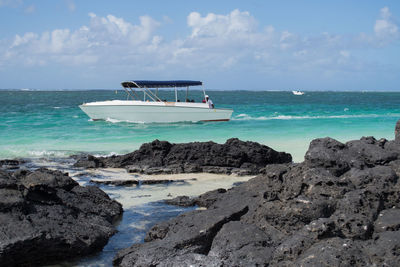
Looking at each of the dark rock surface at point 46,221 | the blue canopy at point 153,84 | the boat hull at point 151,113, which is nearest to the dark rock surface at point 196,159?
the dark rock surface at point 46,221

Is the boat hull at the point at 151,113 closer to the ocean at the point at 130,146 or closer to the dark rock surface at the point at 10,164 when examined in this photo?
the ocean at the point at 130,146

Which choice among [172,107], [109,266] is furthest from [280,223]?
[172,107]

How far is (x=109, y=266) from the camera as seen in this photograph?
5.35 m

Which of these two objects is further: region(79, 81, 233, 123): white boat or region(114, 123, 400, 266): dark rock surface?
region(79, 81, 233, 123): white boat

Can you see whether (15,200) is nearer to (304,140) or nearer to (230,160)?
(230,160)

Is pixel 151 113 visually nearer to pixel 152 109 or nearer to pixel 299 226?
pixel 152 109

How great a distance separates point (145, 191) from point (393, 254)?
565 centimetres

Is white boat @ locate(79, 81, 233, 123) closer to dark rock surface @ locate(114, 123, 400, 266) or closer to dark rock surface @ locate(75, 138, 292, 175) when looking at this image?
dark rock surface @ locate(75, 138, 292, 175)

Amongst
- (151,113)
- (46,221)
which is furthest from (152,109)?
(46,221)

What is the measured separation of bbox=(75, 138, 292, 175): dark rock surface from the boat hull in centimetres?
1172

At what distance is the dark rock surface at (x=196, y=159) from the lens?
1113 centimetres

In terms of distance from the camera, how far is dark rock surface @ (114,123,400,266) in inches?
172

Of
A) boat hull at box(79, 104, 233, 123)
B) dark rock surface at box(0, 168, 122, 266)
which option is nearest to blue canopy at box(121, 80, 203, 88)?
boat hull at box(79, 104, 233, 123)

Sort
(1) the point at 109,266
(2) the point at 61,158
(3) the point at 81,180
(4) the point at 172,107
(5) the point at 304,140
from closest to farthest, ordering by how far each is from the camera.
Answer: (1) the point at 109,266, (3) the point at 81,180, (2) the point at 61,158, (5) the point at 304,140, (4) the point at 172,107
